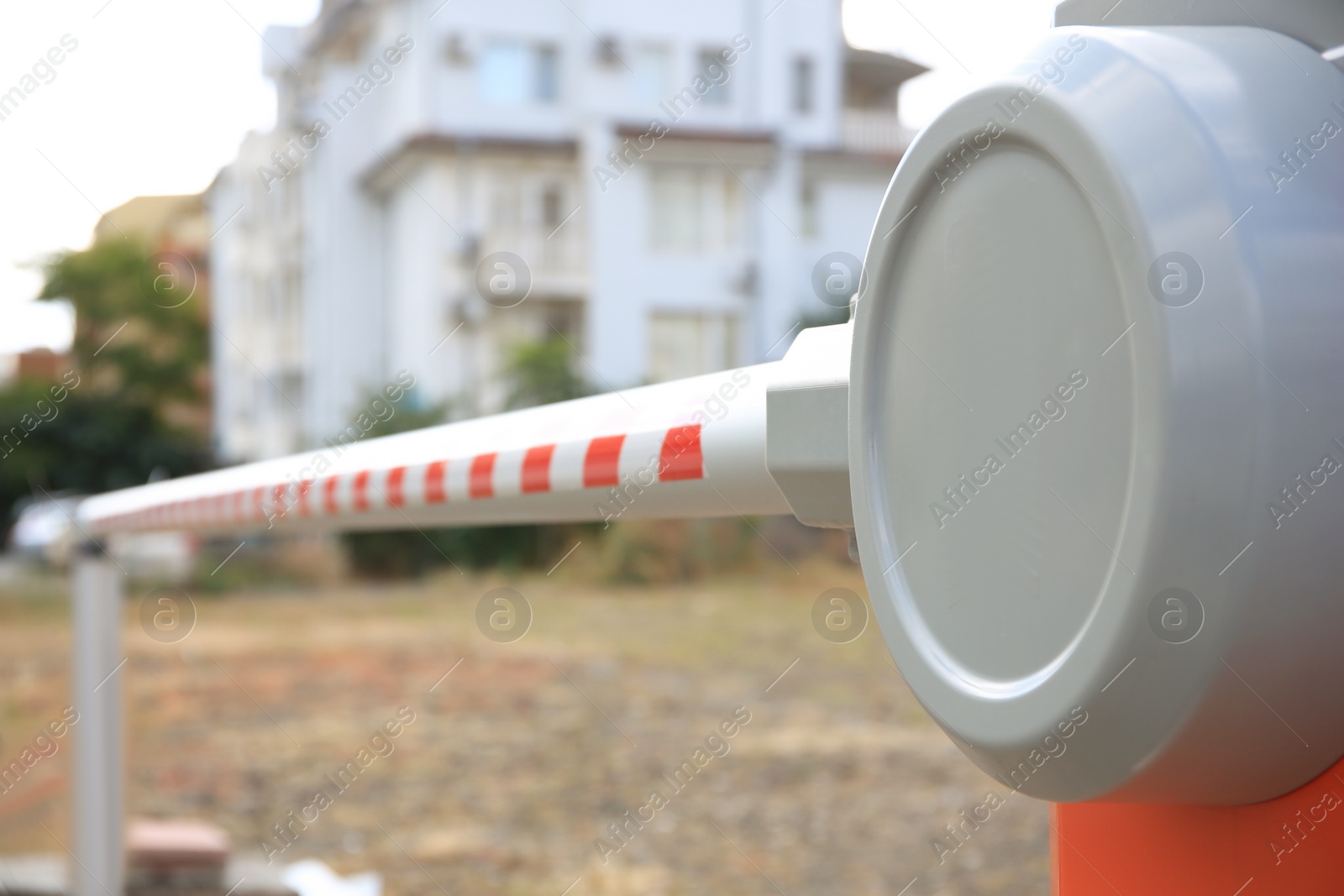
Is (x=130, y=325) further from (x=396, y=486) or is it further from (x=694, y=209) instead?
(x=396, y=486)

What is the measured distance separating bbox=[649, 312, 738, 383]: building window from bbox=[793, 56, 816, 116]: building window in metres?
4.31

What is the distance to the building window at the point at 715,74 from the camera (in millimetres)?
22906

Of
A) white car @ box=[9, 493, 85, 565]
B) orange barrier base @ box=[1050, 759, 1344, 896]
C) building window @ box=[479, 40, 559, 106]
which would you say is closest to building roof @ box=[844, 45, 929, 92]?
building window @ box=[479, 40, 559, 106]

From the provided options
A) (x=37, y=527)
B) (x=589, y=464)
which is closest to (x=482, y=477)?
(x=589, y=464)

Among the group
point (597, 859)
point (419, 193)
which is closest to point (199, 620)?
point (419, 193)

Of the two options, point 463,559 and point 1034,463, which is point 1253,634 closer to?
point 1034,463

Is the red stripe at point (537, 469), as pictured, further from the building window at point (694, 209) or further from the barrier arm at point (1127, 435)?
the building window at point (694, 209)

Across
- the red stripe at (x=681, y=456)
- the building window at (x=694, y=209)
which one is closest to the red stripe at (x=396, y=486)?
the red stripe at (x=681, y=456)

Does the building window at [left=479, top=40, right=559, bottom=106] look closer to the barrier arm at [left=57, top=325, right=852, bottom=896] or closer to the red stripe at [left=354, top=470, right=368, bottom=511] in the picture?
the barrier arm at [left=57, top=325, right=852, bottom=896]

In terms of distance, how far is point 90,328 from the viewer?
98.2 ft

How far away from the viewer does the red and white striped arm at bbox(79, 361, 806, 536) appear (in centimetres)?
82

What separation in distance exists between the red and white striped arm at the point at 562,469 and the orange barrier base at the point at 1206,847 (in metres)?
0.25

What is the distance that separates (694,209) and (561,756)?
1498 centimetres

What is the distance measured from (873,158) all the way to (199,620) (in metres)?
14.4
